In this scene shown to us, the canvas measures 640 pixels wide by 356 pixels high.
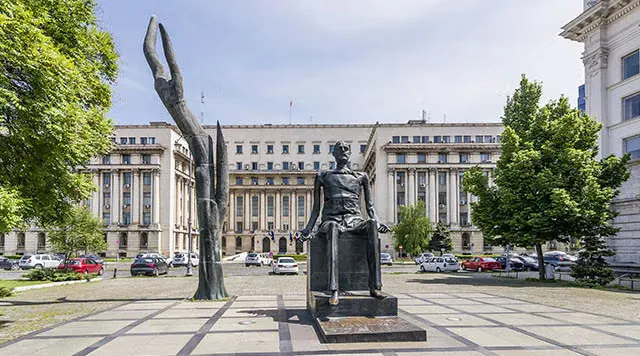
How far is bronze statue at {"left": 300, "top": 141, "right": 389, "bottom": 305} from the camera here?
10711 millimetres

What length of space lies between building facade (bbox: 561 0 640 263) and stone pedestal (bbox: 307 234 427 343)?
24.2 m

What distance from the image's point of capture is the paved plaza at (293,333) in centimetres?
879

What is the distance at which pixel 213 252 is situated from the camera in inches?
671

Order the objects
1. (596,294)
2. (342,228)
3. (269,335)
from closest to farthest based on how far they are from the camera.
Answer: (269,335) < (342,228) < (596,294)

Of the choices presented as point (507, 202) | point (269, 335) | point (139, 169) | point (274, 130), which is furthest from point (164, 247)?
point (269, 335)

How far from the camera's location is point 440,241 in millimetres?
67562

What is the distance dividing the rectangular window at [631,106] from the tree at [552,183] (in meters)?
4.76

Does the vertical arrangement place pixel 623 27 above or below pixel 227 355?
above

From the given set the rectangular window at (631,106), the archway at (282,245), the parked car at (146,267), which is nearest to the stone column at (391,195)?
the archway at (282,245)

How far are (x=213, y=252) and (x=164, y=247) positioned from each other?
62.6 metres

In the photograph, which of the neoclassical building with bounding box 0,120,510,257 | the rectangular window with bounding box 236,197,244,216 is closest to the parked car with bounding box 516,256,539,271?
the neoclassical building with bounding box 0,120,510,257

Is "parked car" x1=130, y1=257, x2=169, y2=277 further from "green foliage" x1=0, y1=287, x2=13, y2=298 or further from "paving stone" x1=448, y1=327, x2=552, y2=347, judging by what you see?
"paving stone" x1=448, y1=327, x2=552, y2=347

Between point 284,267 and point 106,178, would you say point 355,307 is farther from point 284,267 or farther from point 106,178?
point 106,178

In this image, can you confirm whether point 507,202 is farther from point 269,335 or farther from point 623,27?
point 269,335
